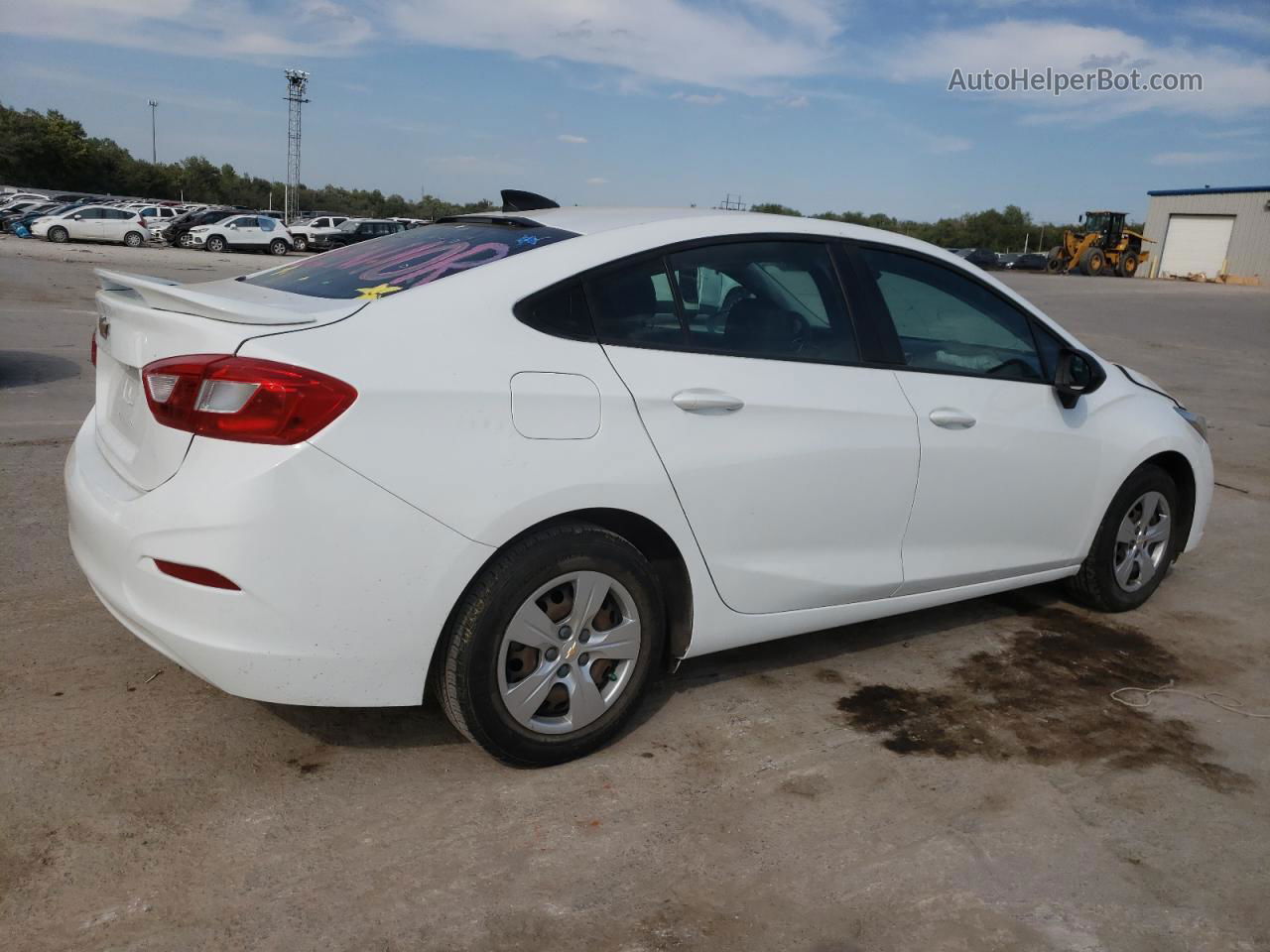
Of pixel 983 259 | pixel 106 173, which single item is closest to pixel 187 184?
pixel 106 173

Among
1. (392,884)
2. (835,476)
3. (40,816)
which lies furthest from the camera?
(835,476)

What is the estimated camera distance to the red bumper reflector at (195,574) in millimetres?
2666

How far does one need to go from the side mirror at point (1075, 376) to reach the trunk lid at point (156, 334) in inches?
109

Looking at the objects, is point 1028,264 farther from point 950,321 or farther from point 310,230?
point 950,321

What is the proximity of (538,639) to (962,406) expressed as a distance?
6.12 ft

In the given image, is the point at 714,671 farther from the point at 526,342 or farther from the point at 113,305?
the point at 113,305

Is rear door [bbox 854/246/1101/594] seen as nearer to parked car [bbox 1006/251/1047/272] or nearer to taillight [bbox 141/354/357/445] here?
taillight [bbox 141/354/357/445]

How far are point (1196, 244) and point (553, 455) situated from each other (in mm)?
61898

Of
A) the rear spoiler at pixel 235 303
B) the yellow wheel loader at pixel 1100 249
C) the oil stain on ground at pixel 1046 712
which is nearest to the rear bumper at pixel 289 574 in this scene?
the rear spoiler at pixel 235 303

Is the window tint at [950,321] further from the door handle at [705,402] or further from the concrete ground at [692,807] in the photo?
the concrete ground at [692,807]

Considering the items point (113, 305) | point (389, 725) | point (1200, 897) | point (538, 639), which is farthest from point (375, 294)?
point (1200, 897)

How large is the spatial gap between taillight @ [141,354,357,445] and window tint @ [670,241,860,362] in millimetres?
1190

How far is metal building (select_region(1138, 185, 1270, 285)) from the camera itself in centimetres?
5250

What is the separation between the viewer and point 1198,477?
496cm
